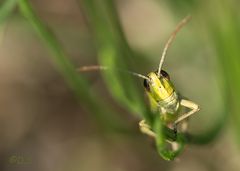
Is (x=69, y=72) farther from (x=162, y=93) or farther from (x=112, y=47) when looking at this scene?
(x=162, y=93)

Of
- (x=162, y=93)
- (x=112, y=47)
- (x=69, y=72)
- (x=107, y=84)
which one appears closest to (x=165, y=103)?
(x=162, y=93)

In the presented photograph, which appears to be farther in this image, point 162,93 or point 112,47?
point 112,47

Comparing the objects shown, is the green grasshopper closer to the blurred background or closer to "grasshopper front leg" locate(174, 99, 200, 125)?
"grasshopper front leg" locate(174, 99, 200, 125)

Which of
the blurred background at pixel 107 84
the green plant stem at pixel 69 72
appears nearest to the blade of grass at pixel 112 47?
the blurred background at pixel 107 84

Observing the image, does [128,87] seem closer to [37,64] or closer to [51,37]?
[51,37]

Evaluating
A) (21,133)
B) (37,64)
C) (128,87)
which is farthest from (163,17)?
(128,87)

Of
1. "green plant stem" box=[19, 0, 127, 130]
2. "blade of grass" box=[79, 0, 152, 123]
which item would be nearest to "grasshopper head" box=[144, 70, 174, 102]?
"blade of grass" box=[79, 0, 152, 123]

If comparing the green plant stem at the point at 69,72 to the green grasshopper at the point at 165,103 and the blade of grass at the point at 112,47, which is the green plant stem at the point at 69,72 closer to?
the blade of grass at the point at 112,47
